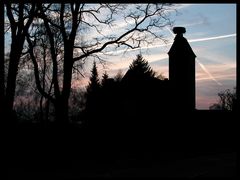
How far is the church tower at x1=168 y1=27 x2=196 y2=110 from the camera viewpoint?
108 ft

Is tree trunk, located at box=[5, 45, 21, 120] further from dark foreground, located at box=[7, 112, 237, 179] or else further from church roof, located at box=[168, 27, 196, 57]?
church roof, located at box=[168, 27, 196, 57]

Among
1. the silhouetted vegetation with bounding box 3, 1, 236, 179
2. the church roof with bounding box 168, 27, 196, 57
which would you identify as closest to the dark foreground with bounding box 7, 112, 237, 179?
the silhouetted vegetation with bounding box 3, 1, 236, 179

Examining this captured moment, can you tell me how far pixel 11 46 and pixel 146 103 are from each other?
10.5 m

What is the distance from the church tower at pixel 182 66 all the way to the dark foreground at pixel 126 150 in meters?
6.55

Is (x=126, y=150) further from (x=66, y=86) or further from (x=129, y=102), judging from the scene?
(x=129, y=102)

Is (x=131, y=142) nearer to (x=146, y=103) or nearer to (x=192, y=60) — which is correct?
(x=146, y=103)

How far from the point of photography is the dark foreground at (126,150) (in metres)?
14.2

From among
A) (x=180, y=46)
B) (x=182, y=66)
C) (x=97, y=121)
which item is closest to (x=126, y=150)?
(x=97, y=121)

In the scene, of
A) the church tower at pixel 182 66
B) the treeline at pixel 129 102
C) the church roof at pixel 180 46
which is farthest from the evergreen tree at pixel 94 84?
the church roof at pixel 180 46

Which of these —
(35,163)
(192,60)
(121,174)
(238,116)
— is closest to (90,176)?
(121,174)

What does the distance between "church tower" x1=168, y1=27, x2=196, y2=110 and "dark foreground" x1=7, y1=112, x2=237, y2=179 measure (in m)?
6.55

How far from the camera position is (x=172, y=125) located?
24.5 m

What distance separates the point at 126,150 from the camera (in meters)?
21.0

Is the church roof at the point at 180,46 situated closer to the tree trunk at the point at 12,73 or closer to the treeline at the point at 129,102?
the treeline at the point at 129,102
